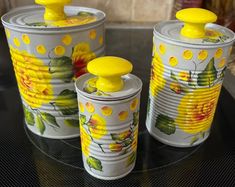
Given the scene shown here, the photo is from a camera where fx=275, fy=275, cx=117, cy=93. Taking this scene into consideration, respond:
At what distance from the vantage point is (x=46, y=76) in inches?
21.4

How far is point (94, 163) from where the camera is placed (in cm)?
52

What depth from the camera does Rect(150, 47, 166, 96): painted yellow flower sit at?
55 cm

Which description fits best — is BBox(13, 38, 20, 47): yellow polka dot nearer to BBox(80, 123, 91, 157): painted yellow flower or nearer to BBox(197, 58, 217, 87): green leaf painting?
BBox(80, 123, 91, 157): painted yellow flower

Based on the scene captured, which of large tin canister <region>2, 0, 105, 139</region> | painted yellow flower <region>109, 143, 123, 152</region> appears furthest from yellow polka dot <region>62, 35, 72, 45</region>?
painted yellow flower <region>109, 143, 123, 152</region>

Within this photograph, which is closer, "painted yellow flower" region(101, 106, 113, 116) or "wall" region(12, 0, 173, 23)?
"painted yellow flower" region(101, 106, 113, 116)

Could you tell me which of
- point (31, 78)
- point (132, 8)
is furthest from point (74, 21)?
point (132, 8)

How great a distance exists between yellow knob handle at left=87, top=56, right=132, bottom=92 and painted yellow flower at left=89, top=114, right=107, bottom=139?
50mm

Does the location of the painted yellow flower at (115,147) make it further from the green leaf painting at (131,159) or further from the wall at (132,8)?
the wall at (132,8)

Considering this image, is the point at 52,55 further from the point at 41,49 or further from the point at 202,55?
the point at 202,55

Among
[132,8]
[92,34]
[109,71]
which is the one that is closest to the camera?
[109,71]

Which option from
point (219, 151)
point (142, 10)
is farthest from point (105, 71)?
point (142, 10)

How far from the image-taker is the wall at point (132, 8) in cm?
112

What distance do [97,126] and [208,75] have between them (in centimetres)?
23

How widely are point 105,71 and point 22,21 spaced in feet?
0.77
